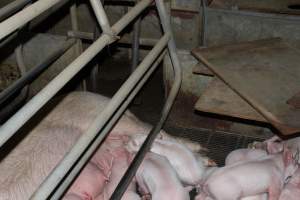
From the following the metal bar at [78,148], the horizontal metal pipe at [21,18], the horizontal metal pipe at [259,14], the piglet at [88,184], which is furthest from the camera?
the horizontal metal pipe at [259,14]

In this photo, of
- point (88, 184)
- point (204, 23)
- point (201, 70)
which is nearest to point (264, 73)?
point (201, 70)

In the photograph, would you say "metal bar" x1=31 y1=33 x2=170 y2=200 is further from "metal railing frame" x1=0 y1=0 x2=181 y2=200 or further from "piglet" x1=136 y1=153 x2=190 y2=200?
"piglet" x1=136 y1=153 x2=190 y2=200

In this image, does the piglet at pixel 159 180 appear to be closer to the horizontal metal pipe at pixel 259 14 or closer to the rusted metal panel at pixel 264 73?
the rusted metal panel at pixel 264 73

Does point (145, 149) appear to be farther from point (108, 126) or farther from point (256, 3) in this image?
point (256, 3)

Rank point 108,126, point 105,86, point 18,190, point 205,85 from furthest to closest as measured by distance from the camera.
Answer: point 105,86 < point 205,85 < point 108,126 < point 18,190

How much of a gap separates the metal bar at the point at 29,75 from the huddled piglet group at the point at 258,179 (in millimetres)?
1175

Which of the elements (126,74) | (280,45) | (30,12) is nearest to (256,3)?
(280,45)

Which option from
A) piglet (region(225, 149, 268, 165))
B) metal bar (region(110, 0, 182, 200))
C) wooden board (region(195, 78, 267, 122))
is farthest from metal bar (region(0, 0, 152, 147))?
piglet (region(225, 149, 268, 165))

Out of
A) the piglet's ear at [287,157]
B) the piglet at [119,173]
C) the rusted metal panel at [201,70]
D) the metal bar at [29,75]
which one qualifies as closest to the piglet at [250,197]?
the piglet's ear at [287,157]

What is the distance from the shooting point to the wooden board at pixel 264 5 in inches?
126

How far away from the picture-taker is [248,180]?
82.9 inches

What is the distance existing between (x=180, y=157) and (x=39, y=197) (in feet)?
3.21

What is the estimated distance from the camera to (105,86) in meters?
4.02

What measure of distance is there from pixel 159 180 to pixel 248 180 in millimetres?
454
